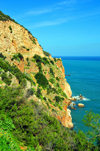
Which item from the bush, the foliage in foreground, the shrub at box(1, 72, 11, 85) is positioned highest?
the bush

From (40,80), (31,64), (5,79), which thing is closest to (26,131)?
(5,79)

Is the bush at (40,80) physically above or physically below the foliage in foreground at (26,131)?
above

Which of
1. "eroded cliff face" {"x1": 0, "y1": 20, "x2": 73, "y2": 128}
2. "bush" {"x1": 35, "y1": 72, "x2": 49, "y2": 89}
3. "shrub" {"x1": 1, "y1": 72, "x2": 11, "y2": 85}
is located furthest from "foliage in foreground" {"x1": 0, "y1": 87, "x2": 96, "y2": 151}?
"bush" {"x1": 35, "y1": 72, "x2": 49, "y2": 89}

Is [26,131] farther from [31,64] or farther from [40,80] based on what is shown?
[31,64]

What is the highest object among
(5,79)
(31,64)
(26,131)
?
(31,64)

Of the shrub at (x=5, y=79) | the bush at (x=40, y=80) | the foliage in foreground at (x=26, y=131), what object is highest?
the bush at (x=40, y=80)

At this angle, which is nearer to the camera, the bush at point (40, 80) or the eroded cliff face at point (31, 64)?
the eroded cliff face at point (31, 64)

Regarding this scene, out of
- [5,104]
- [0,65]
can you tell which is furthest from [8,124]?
[0,65]

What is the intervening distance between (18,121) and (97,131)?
8.42 m

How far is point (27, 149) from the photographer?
8.82 meters

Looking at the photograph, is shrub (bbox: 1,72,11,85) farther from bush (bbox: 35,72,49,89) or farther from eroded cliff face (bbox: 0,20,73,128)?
bush (bbox: 35,72,49,89)

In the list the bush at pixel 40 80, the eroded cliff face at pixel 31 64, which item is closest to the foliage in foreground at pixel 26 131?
the eroded cliff face at pixel 31 64

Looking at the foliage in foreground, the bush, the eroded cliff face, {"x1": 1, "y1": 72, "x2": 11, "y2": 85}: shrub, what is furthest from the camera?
the bush

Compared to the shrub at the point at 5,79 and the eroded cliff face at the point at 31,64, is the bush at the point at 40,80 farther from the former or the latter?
the shrub at the point at 5,79
